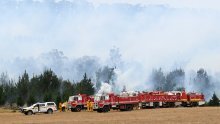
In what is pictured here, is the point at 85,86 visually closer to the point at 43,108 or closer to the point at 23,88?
the point at 23,88

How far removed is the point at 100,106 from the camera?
64500 millimetres

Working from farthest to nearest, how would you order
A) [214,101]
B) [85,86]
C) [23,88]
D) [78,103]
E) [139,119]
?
[85,86], [23,88], [214,101], [78,103], [139,119]

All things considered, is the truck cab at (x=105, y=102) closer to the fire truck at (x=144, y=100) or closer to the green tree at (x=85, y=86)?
the fire truck at (x=144, y=100)

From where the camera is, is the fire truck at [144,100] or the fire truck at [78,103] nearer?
the fire truck at [144,100]

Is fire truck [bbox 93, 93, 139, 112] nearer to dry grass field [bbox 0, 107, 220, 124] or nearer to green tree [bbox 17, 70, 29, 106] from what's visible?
dry grass field [bbox 0, 107, 220, 124]

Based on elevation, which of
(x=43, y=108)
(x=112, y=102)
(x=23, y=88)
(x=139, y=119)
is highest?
(x=23, y=88)

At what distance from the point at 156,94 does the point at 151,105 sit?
213 cm

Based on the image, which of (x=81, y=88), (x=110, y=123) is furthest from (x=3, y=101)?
(x=110, y=123)

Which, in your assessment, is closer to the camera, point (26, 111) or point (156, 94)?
point (26, 111)

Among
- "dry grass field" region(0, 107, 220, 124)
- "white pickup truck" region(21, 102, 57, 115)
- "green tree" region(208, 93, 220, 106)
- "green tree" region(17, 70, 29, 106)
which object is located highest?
"green tree" region(17, 70, 29, 106)

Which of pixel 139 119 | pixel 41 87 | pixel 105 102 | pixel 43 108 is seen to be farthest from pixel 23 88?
pixel 139 119

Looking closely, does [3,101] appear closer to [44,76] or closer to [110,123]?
[44,76]

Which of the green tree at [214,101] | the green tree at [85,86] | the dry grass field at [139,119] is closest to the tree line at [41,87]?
the green tree at [85,86]

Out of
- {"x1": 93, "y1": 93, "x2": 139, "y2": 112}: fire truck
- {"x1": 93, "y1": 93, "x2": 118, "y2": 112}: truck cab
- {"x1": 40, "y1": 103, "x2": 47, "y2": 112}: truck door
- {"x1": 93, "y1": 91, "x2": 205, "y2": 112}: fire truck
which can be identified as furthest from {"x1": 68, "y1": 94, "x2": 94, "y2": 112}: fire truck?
{"x1": 93, "y1": 93, "x2": 139, "y2": 112}: fire truck
